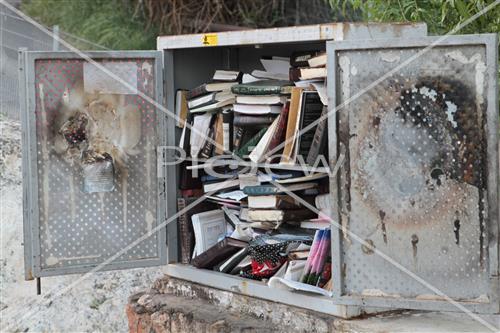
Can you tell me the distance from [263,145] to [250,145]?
0.19m

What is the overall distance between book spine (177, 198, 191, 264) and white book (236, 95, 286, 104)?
30.8 inches

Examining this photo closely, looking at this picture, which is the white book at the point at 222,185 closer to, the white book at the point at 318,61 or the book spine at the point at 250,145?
the book spine at the point at 250,145

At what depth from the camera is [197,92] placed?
16.6 feet

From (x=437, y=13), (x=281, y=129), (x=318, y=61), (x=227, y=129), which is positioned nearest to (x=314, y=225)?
(x=281, y=129)

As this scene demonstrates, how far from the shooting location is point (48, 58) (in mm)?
4656

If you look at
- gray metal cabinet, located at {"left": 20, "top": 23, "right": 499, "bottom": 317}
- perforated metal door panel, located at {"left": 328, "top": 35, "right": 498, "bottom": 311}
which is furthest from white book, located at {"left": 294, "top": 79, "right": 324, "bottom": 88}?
perforated metal door panel, located at {"left": 328, "top": 35, "right": 498, "bottom": 311}

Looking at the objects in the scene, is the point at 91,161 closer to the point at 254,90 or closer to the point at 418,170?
the point at 254,90

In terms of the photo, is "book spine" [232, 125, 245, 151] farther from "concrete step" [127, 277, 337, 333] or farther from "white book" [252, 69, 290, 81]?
"concrete step" [127, 277, 337, 333]

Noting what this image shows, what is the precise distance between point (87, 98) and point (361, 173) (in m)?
1.69

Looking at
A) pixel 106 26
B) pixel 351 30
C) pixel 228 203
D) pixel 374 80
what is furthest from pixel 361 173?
pixel 106 26

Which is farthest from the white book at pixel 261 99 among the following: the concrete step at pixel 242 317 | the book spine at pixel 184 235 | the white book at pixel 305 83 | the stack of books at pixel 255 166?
the concrete step at pixel 242 317

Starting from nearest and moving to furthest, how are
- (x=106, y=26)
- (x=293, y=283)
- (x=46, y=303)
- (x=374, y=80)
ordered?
1. (x=374, y=80)
2. (x=293, y=283)
3. (x=46, y=303)
4. (x=106, y=26)

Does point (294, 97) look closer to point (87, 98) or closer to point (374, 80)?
point (374, 80)

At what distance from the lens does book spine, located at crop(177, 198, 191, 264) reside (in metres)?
5.15
